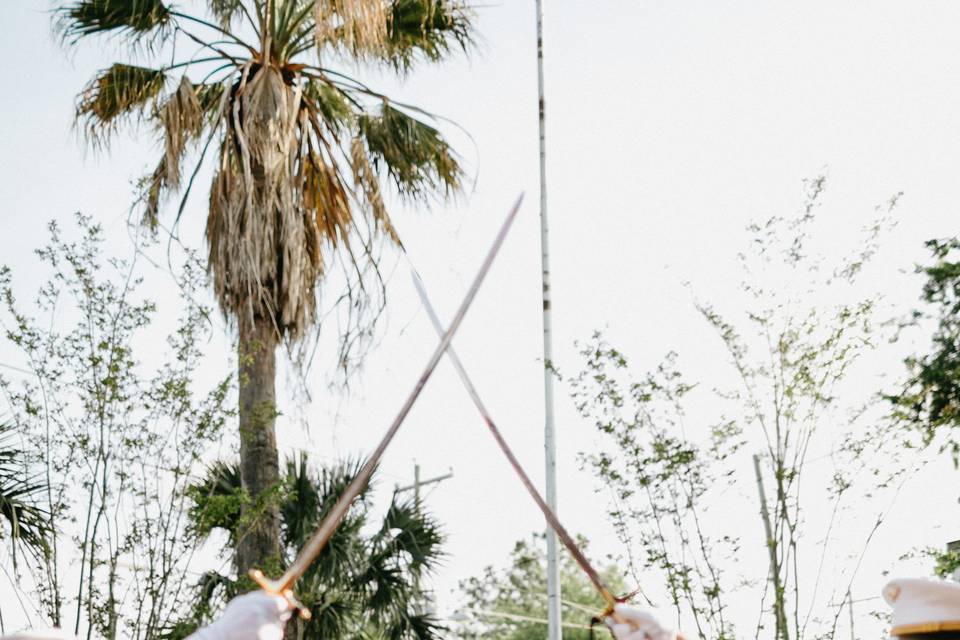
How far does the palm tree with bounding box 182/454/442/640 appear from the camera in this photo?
1070cm

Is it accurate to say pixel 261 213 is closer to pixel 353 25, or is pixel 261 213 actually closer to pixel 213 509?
pixel 353 25

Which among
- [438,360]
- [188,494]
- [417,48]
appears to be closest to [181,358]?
[188,494]

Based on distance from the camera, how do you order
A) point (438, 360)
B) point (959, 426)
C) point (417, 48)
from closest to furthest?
1. point (438, 360)
2. point (959, 426)
3. point (417, 48)

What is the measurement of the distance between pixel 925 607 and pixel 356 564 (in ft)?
29.5

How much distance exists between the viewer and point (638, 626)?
2.84 metres

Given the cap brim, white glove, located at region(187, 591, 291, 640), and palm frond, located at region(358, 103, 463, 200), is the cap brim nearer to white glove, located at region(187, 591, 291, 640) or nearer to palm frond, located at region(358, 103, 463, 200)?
white glove, located at region(187, 591, 291, 640)

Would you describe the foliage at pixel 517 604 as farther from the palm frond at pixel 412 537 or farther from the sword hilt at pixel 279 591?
the sword hilt at pixel 279 591

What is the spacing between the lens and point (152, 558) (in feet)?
28.3

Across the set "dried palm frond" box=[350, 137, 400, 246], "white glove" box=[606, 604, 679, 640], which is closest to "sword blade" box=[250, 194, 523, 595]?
"white glove" box=[606, 604, 679, 640]

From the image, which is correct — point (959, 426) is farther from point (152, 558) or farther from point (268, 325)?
point (152, 558)

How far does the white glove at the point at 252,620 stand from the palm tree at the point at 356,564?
7719 millimetres

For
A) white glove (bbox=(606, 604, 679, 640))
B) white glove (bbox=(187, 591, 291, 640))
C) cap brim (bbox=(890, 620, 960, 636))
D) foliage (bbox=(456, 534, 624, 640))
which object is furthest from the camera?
foliage (bbox=(456, 534, 624, 640))

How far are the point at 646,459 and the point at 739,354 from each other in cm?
114

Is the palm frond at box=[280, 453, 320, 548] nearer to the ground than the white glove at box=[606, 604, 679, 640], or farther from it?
farther from it
